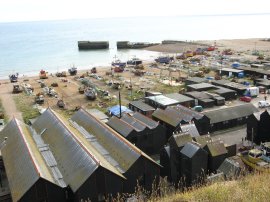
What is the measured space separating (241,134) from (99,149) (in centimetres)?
1853

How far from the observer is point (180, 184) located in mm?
24875

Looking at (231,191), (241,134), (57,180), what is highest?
(231,191)

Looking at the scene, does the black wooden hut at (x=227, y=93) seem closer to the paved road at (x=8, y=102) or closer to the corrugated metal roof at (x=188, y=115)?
the corrugated metal roof at (x=188, y=115)

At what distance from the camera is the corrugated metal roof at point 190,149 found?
947 inches

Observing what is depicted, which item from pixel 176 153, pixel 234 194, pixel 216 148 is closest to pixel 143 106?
pixel 176 153

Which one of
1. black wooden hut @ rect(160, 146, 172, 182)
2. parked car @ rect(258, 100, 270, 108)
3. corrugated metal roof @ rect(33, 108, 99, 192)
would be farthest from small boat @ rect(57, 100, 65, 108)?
parked car @ rect(258, 100, 270, 108)

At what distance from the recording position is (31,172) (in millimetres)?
20734

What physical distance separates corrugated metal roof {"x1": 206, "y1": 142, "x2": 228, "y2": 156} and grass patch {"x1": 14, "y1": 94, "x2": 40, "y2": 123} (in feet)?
89.9

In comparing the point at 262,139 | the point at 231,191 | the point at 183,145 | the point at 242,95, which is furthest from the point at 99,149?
the point at 242,95

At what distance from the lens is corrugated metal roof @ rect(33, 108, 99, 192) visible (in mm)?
20822

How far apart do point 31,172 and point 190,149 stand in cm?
1177

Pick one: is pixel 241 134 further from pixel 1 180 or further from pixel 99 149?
pixel 1 180

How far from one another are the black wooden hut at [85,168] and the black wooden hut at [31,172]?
2.33 feet

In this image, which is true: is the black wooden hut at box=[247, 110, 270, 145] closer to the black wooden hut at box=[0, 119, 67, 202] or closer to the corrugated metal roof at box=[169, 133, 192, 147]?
the corrugated metal roof at box=[169, 133, 192, 147]
